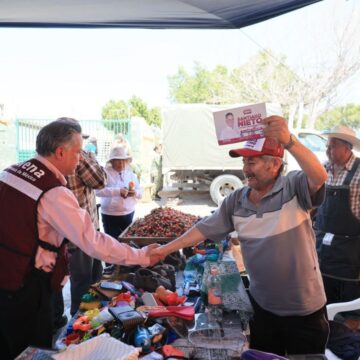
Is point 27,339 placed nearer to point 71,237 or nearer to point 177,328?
point 71,237


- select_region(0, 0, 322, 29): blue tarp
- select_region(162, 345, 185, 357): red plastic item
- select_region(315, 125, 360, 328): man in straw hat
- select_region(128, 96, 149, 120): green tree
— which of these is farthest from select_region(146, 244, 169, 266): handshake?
select_region(128, 96, 149, 120): green tree

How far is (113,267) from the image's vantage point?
2967mm

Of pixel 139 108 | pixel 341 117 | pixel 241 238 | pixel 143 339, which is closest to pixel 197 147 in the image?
pixel 241 238

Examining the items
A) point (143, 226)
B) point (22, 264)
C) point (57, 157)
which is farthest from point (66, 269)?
point (143, 226)

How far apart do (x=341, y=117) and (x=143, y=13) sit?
112ft

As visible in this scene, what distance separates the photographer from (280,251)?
1.95 metres

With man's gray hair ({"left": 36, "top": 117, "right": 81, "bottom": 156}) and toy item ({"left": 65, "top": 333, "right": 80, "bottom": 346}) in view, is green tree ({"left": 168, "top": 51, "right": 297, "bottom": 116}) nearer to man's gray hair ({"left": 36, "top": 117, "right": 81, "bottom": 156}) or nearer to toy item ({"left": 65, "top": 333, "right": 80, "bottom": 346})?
man's gray hair ({"left": 36, "top": 117, "right": 81, "bottom": 156})

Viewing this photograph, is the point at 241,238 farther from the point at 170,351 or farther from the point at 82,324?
the point at 82,324

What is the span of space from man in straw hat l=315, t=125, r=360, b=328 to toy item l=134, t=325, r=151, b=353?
2449 mm

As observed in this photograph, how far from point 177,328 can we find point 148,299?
14.0 inches

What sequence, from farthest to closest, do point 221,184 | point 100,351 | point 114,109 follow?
point 114,109 → point 221,184 → point 100,351

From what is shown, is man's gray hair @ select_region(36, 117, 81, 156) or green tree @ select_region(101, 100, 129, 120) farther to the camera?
green tree @ select_region(101, 100, 129, 120)

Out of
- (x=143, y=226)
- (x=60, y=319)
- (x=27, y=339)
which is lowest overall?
(x=60, y=319)

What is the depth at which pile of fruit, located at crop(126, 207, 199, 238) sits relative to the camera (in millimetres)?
3628
